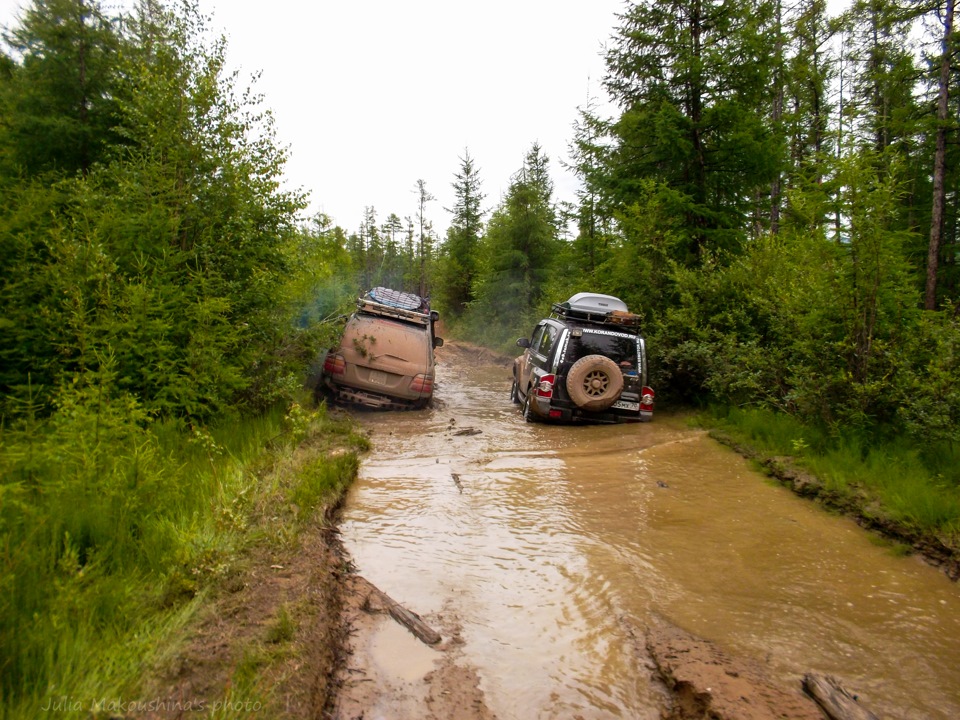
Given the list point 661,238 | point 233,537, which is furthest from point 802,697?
point 661,238

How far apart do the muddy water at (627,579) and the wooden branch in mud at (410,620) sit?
0.41 ft

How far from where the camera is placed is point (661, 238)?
42.7 feet

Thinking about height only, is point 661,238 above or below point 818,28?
below

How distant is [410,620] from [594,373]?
6.74 m

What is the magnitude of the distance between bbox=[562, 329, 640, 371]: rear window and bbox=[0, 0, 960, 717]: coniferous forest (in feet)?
4.24

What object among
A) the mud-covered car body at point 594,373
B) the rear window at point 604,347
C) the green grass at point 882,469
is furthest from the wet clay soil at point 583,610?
the rear window at point 604,347

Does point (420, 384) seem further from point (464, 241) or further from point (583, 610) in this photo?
point (464, 241)

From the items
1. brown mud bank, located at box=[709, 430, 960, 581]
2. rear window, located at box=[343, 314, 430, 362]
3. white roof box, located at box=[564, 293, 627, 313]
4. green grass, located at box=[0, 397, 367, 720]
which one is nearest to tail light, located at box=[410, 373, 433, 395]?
rear window, located at box=[343, 314, 430, 362]

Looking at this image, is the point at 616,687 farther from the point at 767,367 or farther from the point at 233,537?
the point at 767,367

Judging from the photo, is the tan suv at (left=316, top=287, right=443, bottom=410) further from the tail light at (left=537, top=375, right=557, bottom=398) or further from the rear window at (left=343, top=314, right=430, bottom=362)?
the tail light at (left=537, top=375, right=557, bottom=398)

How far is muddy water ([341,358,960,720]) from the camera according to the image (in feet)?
10.6

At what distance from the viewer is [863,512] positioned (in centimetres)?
554

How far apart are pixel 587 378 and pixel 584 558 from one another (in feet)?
17.2

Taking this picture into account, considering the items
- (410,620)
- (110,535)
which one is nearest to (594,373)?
(410,620)
